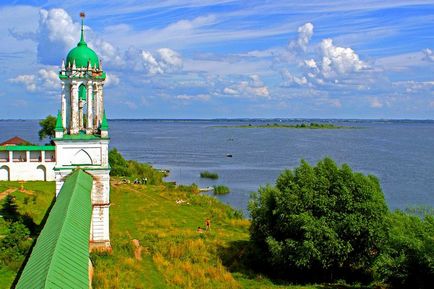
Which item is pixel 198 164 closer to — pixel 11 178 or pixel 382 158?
pixel 382 158

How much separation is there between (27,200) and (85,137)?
44.2 ft

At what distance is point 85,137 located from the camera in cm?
2388

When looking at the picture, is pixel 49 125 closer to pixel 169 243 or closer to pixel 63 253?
pixel 169 243

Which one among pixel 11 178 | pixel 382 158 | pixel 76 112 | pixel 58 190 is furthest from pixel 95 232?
pixel 382 158

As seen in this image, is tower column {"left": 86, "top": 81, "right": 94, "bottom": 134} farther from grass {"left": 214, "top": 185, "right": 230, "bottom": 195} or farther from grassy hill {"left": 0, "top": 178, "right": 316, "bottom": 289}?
grass {"left": 214, "top": 185, "right": 230, "bottom": 195}

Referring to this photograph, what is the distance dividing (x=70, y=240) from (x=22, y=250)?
10.4m

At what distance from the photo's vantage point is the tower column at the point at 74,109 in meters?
24.2

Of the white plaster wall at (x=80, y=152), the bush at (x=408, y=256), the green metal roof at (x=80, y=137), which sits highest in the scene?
the green metal roof at (x=80, y=137)

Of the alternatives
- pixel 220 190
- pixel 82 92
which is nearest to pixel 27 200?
pixel 82 92

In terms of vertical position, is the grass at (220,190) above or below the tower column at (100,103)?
below

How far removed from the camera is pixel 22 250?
2192 centimetres

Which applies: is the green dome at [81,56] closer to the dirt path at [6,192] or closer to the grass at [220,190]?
the dirt path at [6,192]

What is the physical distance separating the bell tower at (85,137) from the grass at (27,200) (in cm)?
407

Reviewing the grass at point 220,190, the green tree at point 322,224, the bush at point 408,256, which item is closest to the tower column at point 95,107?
the green tree at point 322,224
